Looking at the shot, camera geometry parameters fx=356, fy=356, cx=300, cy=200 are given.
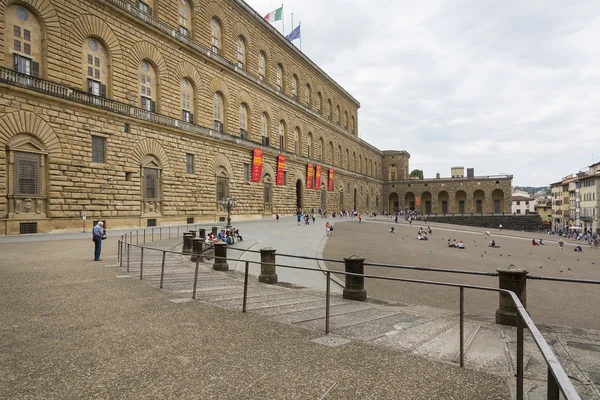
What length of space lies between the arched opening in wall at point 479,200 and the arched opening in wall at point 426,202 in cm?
923

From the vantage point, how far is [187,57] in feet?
92.1

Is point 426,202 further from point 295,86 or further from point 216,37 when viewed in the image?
point 216,37

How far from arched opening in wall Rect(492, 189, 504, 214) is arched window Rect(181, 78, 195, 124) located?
66.5 m

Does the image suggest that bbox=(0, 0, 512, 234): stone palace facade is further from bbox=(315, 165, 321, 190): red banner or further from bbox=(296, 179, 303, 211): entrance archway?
bbox=(315, 165, 321, 190): red banner

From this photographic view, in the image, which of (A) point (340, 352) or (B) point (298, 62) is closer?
(A) point (340, 352)

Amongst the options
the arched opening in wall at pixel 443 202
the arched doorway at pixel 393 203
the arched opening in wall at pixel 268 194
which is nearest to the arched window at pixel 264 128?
the arched opening in wall at pixel 268 194

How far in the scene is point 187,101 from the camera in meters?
28.5

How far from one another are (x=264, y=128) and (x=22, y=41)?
23.0m

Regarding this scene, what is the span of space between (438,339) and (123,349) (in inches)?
169

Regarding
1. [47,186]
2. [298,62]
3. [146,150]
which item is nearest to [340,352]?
[47,186]

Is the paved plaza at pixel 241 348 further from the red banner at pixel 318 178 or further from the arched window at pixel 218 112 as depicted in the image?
the red banner at pixel 318 178

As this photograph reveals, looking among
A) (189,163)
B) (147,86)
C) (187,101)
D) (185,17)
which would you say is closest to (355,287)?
(189,163)

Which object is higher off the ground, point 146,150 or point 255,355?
point 146,150

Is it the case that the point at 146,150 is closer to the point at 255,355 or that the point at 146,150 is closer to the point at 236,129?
the point at 236,129
